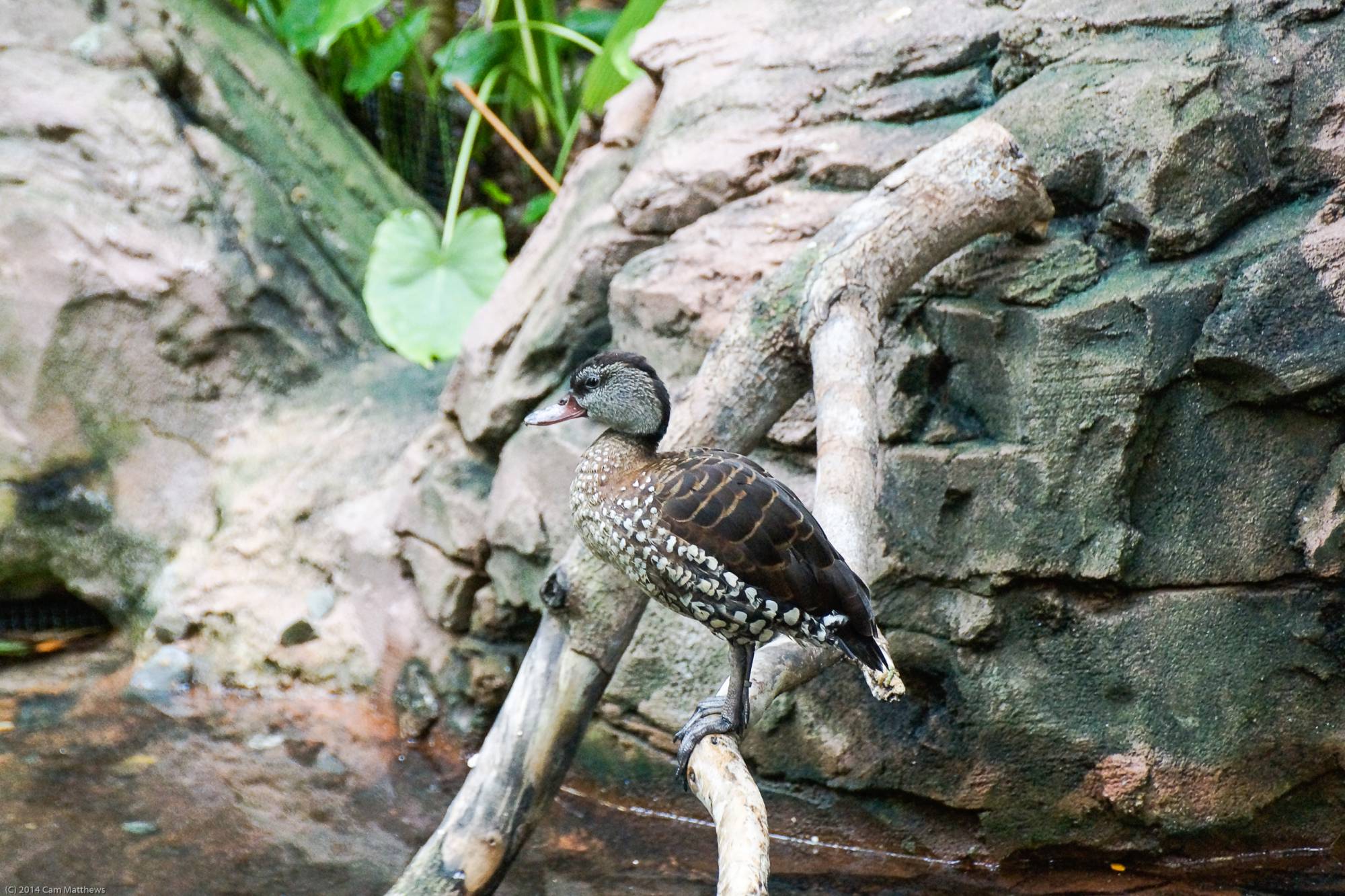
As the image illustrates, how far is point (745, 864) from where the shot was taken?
1.78 metres

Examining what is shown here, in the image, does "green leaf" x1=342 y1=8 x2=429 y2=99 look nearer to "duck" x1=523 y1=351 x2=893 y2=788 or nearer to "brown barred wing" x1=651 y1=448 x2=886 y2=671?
"duck" x1=523 y1=351 x2=893 y2=788

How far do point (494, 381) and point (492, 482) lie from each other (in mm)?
333

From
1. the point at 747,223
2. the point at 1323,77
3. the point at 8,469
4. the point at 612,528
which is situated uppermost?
the point at 1323,77

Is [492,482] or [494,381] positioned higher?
[494,381]

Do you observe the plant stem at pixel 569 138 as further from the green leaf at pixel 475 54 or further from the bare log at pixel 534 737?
the bare log at pixel 534 737

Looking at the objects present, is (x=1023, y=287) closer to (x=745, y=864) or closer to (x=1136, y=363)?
(x=1136, y=363)

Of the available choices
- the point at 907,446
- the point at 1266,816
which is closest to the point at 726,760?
the point at 907,446

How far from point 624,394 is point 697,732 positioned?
711 millimetres

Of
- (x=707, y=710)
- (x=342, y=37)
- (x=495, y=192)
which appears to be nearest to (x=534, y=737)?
(x=707, y=710)

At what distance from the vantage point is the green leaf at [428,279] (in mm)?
4645

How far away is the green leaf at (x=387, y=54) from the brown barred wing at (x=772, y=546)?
12.0 ft

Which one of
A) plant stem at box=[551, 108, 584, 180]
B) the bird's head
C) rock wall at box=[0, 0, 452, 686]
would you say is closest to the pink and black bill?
the bird's head

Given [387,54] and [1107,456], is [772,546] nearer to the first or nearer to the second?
[1107,456]

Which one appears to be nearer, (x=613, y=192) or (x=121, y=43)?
(x=613, y=192)
